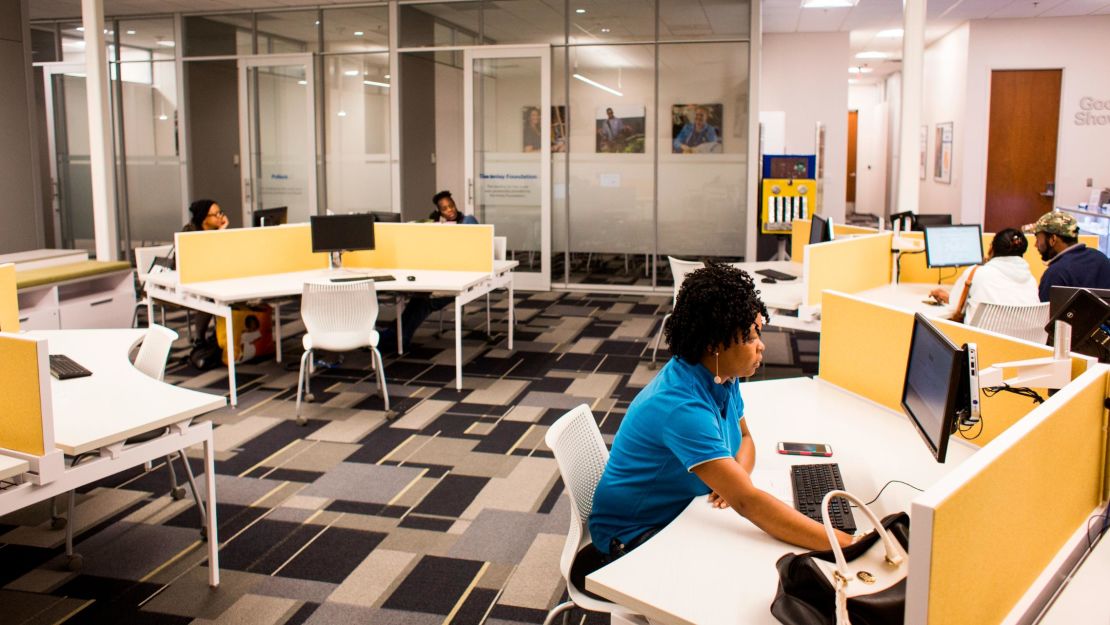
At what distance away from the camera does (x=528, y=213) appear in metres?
9.43

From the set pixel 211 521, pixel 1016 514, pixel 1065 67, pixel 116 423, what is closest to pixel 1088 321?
pixel 1016 514

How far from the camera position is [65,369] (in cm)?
341

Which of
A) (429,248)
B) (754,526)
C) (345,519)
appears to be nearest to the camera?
(754,526)

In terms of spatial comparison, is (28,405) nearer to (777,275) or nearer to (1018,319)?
(1018,319)

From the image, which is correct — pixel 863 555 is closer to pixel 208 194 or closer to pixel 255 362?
pixel 255 362

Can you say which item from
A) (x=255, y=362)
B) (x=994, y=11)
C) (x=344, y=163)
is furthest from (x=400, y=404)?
(x=994, y=11)

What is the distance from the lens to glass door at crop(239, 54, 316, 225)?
9734 mm

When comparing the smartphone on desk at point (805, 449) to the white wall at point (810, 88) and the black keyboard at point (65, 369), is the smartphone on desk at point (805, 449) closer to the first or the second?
the black keyboard at point (65, 369)

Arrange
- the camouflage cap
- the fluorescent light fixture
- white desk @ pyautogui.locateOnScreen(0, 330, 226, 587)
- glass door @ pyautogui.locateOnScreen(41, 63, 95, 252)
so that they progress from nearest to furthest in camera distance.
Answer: white desk @ pyautogui.locateOnScreen(0, 330, 226, 587)
the camouflage cap
the fluorescent light fixture
glass door @ pyautogui.locateOnScreen(41, 63, 95, 252)

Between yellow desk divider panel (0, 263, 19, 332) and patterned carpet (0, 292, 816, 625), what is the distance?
0.79 metres

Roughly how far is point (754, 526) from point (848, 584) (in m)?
0.52

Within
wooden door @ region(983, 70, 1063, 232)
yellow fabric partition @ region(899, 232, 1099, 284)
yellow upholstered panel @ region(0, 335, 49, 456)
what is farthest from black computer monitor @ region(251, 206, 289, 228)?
wooden door @ region(983, 70, 1063, 232)

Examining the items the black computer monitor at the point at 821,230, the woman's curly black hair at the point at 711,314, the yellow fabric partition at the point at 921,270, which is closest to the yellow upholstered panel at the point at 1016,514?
the woman's curly black hair at the point at 711,314

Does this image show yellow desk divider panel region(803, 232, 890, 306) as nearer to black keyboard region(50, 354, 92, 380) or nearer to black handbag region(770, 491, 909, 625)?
black handbag region(770, 491, 909, 625)
